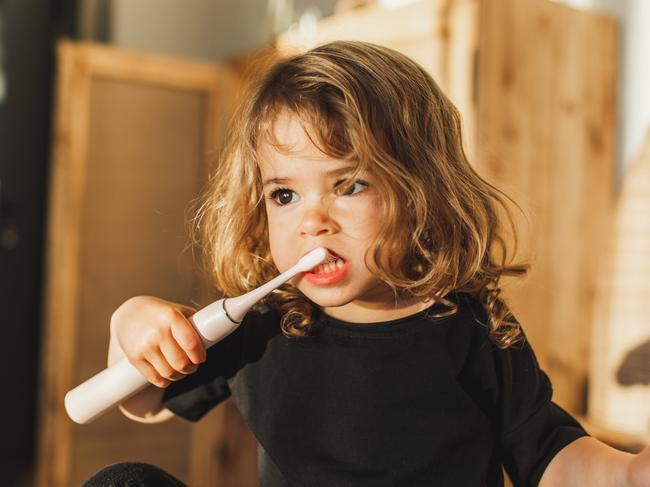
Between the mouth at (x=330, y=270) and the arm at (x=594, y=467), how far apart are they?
0.85ft

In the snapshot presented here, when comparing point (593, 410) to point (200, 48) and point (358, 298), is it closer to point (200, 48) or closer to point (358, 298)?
point (358, 298)

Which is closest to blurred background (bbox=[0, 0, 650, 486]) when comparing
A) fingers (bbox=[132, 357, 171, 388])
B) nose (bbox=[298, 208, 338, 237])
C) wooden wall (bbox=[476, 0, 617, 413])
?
wooden wall (bbox=[476, 0, 617, 413])

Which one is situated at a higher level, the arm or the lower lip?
the lower lip

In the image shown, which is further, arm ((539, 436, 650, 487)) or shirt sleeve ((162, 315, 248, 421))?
shirt sleeve ((162, 315, 248, 421))

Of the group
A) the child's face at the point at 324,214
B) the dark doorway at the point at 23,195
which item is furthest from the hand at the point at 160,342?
the dark doorway at the point at 23,195

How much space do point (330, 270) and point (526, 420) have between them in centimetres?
24

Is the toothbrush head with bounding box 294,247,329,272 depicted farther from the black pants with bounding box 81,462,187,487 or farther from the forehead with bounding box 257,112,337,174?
the black pants with bounding box 81,462,187,487

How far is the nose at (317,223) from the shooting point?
23.1 inches

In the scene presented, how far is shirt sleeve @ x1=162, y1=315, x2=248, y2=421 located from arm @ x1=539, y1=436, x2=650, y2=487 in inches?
12.7

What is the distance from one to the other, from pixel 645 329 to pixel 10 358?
185 cm

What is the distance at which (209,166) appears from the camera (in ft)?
4.23

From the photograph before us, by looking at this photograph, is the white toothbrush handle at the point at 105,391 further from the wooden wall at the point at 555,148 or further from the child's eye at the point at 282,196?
the wooden wall at the point at 555,148

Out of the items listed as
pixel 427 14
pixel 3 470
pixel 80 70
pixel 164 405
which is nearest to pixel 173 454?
pixel 3 470

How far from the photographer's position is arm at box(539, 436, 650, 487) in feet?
1.76
